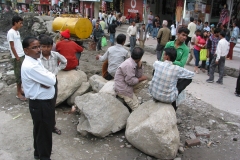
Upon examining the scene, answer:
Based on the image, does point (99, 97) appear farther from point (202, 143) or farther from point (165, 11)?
point (165, 11)

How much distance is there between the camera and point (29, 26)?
18.8 metres

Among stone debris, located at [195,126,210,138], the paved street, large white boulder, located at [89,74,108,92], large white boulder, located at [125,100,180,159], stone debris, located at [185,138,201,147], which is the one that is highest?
large white boulder, located at [89,74,108,92]

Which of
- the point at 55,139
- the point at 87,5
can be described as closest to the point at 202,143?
the point at 55,139

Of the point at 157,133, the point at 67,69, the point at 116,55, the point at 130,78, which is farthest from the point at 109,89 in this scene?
the point at 157,133

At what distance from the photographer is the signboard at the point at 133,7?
1833cm

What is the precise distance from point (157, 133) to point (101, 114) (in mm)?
947

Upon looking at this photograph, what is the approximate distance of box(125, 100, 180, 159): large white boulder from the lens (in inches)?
124

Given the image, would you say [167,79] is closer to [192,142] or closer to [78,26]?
[192,142]

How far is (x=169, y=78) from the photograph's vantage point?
10.6ft

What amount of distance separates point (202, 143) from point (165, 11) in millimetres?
15574

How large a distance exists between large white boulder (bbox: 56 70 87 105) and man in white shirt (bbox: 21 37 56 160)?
5.60 feet

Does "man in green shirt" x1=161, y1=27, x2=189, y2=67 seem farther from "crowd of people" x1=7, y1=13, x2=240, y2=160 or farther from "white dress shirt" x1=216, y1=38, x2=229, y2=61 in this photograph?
"white dress shirt" x1=216, y1=38, x2=229, y2=61

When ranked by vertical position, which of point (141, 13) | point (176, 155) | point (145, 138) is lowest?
point (176, 155)

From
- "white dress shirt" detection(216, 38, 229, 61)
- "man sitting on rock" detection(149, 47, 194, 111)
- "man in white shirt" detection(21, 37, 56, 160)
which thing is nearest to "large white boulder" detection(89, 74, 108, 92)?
"man sitting on rock" detection(149, 47, 194, 111)
